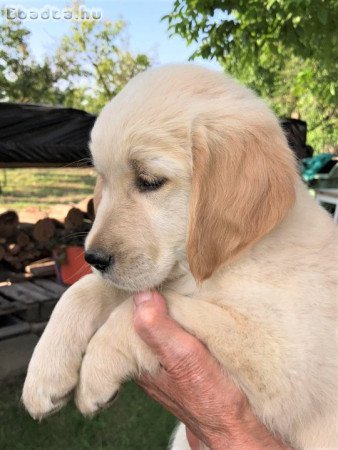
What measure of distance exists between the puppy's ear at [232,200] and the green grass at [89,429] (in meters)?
3.63

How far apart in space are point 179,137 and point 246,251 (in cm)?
52

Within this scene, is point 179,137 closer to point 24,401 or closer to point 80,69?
point 24,401

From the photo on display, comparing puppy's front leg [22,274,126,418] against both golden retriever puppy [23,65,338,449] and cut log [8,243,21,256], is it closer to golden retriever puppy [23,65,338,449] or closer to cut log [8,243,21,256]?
golden retriever puppy [23,65,338,449]

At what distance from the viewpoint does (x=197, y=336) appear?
77.1 inches

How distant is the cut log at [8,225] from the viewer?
28.4 ft

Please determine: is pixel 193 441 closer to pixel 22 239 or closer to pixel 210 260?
pixel 210 260

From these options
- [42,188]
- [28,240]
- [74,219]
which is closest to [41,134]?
[28,240]

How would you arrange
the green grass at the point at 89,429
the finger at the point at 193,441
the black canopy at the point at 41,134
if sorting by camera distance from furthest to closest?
the black canopy at the point at 41,134, the green grass at the point at 89,429, the finger at the point at 193,441

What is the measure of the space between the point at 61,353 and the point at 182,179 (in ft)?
2.75

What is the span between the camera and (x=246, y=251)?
6.65 feet

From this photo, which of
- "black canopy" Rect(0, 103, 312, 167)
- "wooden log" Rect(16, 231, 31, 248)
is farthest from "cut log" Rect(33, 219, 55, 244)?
"black canopy" Rect(0, 103, 312, 167)

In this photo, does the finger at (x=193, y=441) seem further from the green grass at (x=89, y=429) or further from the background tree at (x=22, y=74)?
the background tree at (x=22, y=74)

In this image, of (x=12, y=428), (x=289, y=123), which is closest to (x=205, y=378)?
(x=12, y=428)

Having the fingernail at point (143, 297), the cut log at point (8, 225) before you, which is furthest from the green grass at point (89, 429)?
the fingernail at point (143, 297)
